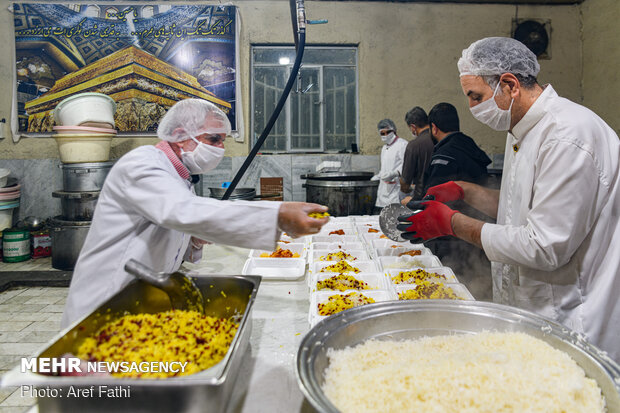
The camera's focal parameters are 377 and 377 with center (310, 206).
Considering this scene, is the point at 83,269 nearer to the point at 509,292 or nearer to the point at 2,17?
the point at 509,292

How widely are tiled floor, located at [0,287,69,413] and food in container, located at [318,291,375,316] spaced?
6.98 ft

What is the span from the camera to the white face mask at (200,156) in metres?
1.87

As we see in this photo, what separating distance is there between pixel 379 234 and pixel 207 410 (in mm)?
2343

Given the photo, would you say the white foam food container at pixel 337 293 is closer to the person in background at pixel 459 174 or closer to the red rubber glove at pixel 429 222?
the red rubber glove at pixel 429 222

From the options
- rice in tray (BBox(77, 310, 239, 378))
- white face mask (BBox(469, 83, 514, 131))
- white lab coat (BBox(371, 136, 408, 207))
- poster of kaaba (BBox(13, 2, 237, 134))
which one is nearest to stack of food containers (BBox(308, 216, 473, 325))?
rice in tray (BBox(77, 310, 239, 378))

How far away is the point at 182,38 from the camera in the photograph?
19.1ft

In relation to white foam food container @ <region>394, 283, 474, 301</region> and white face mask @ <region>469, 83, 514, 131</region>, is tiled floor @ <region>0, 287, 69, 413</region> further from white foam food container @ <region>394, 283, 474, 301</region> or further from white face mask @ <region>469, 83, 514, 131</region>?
white face mask @ <region>469, 83, 514, 131</region>

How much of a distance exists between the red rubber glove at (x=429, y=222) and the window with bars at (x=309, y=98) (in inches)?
180

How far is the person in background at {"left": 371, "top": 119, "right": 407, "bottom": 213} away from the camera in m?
5.51

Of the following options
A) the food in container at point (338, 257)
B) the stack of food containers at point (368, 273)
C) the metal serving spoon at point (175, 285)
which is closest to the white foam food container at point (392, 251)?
the stack of food containers at point (368, 273)

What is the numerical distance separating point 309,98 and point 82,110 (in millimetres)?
3257

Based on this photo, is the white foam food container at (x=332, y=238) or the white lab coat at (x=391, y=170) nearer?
the white foam food container at (x=332, y=238)

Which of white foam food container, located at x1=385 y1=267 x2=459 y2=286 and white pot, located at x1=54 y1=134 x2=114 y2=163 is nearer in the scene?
white foam food container, located at x1=385 y1=267 x2=459 y2=286

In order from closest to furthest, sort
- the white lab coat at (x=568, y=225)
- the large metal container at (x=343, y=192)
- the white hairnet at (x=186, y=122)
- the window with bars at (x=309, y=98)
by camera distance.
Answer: the white lab coat at (x=568, y=225) → the white hairnet at (x=186, y=122) → the large metal container at (x=343, y=192) → the window with bars at (x=309, y=98)
